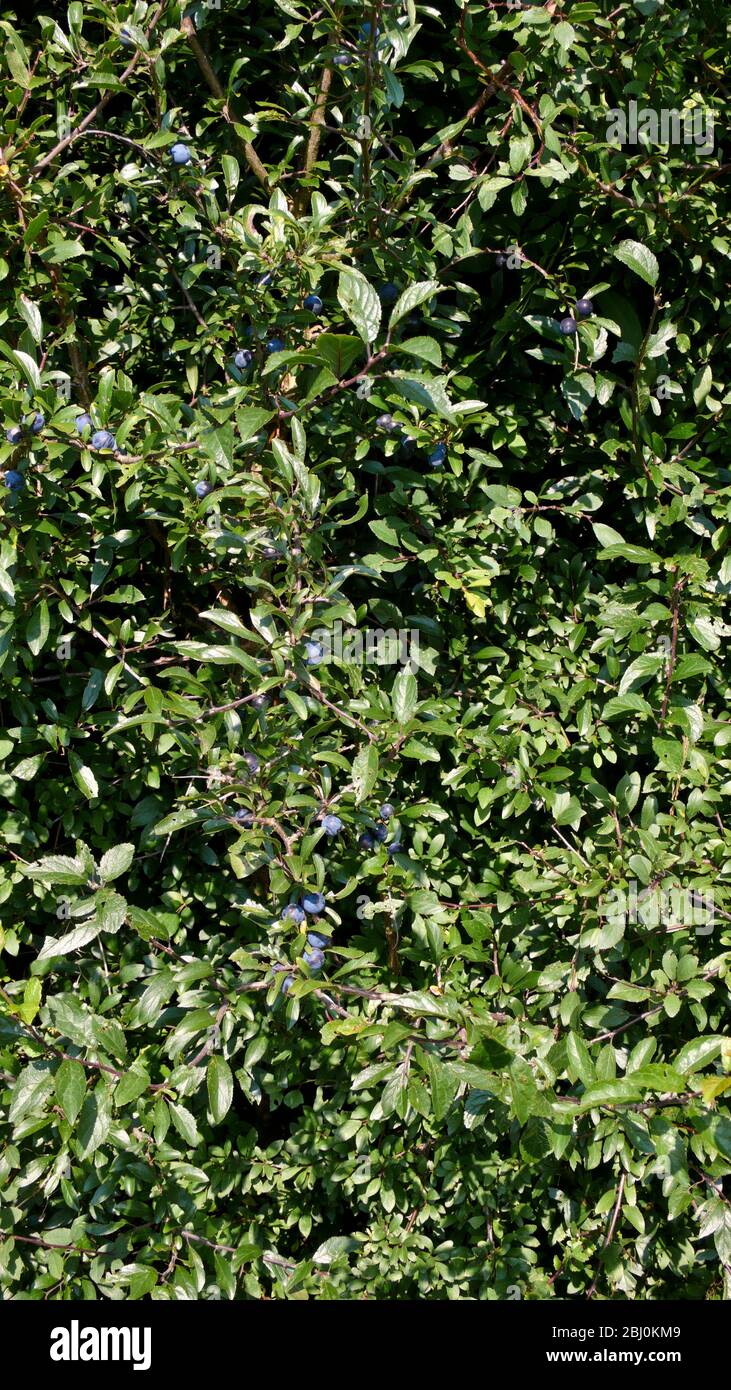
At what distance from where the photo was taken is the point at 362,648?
1.95 metres

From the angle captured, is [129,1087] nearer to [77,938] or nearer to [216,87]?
[77,938]

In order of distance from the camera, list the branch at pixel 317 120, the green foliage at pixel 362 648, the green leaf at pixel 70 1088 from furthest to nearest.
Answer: the branch at pixel 317 120
the green foliage at pixel 362 648
the green leaf at pixel 70 1088

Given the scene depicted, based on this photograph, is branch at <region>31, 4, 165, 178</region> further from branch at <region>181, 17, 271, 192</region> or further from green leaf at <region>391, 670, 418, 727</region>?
green leaf at <region>391, 670, 418, 727</region>

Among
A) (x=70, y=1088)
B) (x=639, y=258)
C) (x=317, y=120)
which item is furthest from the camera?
(x=317, y=120)

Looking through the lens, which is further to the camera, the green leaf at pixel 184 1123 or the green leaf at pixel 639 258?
the green leaf at pixel 639 258

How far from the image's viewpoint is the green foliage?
169cm

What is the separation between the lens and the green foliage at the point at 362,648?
169 centimetres

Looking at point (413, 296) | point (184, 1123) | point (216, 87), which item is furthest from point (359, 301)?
point (184, 1123)

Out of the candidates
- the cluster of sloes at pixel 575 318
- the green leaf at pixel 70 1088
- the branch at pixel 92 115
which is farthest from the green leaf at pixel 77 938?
the cluster of sloes at pixel 575 318

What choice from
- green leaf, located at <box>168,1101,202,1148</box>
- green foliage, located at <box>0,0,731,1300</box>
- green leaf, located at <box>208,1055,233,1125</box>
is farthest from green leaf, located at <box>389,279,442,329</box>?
green leaf, located at <box>168,1101,202,1148</box>

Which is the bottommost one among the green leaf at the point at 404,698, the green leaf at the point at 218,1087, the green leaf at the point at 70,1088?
the green leaf at the point at 218,1087

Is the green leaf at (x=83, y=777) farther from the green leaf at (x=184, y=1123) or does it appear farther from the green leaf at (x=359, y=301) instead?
the green leaf at (x=359, y=301)

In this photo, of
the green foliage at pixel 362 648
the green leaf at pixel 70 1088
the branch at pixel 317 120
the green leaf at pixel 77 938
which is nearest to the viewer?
the green leaf at pixel 70 1088

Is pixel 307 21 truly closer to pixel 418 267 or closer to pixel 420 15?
pixel 420 15
